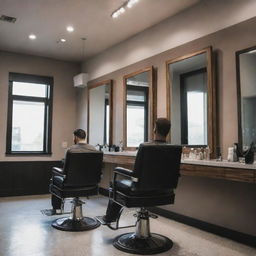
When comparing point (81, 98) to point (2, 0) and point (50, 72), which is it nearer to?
point (50, 72)

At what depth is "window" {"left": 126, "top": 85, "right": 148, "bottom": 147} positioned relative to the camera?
14.7ft

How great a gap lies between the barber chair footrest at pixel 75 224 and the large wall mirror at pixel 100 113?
76.8 inches

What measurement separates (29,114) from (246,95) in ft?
14.9

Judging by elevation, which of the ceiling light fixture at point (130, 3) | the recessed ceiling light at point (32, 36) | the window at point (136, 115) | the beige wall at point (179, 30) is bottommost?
the window at point (136, 115)

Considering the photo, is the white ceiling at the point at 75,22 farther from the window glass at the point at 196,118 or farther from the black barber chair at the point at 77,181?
the black barber chair at the point at 77,181

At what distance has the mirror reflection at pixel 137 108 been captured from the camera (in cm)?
442

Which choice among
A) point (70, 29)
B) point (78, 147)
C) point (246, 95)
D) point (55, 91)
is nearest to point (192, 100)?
point (246, 95)

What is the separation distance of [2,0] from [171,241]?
3581mm

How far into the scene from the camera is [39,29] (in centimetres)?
470

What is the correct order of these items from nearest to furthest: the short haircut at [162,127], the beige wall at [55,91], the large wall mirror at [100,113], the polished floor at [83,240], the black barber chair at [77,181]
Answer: the polished floor at [83,240]
the short haircut at [162,127]
the black barber chair at [77,181]
the large wall mirror at [100,113]
the beige wall at [55,91]

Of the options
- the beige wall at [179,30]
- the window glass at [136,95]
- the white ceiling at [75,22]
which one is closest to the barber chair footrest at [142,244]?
the window glass at [136,95]

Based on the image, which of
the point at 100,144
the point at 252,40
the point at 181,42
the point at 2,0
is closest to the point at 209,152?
the point at 252,40

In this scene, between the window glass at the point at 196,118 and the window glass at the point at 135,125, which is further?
the window glass at the point at 135,125

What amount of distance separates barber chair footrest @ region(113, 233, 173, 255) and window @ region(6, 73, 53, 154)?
368 centimetres
